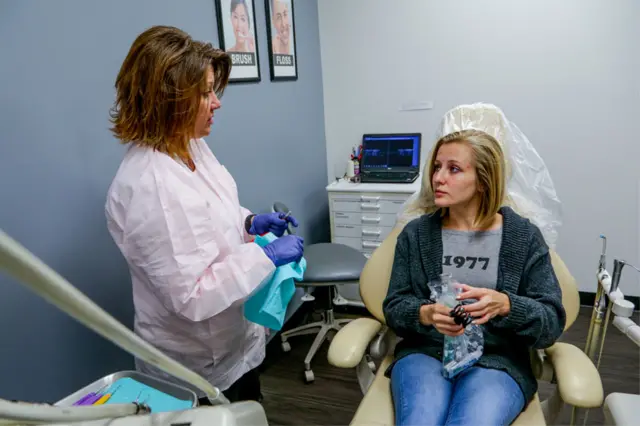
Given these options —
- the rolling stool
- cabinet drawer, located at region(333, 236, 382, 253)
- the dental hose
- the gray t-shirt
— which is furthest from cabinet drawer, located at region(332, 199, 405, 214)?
the dental hose

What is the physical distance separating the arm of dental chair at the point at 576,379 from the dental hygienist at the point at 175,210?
2.45 ft

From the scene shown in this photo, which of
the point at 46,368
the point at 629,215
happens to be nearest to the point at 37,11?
the point at 46,368

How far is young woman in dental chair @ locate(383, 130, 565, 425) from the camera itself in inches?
46.2

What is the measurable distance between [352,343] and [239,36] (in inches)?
60.0

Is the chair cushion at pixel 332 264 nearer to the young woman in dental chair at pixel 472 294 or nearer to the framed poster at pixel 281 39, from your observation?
the young woman in dental chair at pixel 472 294

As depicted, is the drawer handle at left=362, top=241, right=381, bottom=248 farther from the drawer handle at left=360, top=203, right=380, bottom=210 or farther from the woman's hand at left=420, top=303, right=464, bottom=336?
the woman's hand at left=420, top=303, right=464, bottom=336

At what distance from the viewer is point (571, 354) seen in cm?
122

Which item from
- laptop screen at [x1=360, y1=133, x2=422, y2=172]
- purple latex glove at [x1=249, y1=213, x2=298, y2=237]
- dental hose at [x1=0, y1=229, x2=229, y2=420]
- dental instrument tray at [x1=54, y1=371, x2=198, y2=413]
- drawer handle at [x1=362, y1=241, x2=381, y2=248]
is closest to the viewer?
dental hose at [x1=0, y1=229, x2=229, y2=420]

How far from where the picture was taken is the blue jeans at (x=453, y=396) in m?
1.11

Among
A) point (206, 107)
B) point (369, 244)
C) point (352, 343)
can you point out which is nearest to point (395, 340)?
point (352, 343)

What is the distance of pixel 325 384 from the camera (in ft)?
7.12

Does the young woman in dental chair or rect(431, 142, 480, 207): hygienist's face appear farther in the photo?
rect(431, 142, 480, 207): hygienist's face

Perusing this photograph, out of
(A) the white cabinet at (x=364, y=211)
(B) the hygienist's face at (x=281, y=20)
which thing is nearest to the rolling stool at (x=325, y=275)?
(A) the white cabinet at (x=364, y=211)

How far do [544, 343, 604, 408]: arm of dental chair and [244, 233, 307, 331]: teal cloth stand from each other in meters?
0.73
